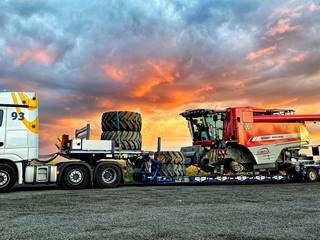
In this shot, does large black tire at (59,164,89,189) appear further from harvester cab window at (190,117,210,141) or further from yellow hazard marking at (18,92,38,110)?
harvester cab window at (190,117,210,141)

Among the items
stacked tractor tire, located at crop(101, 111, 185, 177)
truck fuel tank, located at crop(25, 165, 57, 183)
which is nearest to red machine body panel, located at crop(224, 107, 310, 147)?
stacked tractor tire, located at crop(101, 111, 185, 177)

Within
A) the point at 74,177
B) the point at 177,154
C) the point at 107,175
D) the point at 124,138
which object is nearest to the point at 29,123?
the point at 74,177

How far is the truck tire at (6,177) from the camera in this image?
587 inches

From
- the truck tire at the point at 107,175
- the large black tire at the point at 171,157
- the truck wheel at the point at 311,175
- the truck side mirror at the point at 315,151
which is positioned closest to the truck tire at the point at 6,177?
the truck tire at the point at 107,175

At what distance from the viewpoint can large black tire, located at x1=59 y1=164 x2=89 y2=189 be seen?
637 inches

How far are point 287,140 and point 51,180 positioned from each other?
41.6 ft

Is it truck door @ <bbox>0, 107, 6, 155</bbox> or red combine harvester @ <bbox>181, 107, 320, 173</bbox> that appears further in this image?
red combine harvester @ <bbox>181, 107, 320, 173</bbox>

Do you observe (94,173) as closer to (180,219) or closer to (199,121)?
(199,121)

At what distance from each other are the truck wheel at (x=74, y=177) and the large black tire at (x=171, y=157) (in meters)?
3.60

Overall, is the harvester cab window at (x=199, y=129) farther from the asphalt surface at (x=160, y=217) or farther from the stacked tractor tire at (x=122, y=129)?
the asphalt surface at (x=160, y=217)

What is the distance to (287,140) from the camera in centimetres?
2156

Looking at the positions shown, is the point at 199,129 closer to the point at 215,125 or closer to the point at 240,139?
the point at 215,125

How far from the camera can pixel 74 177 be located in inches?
644

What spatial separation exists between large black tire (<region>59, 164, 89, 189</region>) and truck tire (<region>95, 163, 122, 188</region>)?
514 mm
